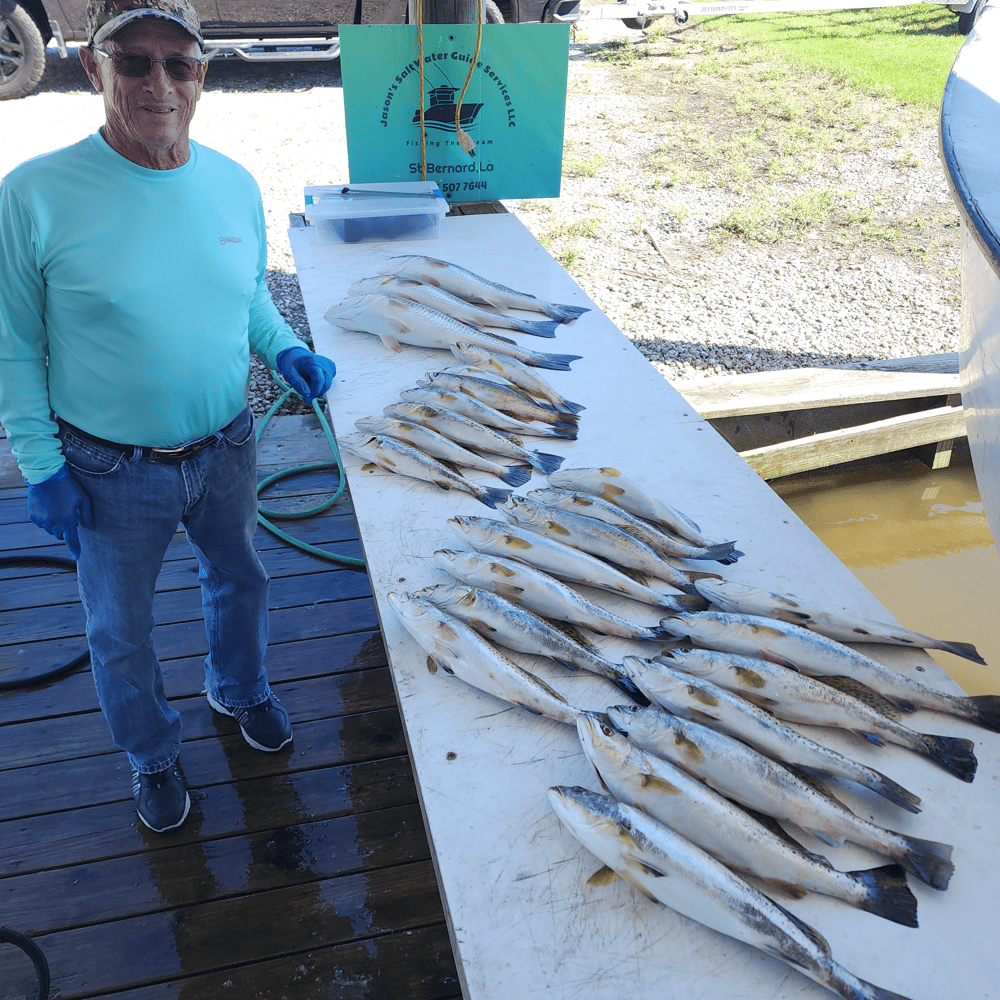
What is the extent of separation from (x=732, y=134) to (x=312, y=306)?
30.0 ft

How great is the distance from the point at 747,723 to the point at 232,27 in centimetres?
1149

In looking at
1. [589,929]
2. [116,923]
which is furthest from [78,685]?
[589,929]

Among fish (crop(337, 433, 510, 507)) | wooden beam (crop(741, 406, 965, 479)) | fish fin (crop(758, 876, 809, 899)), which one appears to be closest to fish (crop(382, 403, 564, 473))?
fish (crop(337, 433, 510, 507))

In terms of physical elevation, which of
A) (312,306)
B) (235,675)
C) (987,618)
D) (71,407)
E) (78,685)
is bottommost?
(987,618)

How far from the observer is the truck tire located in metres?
10.0

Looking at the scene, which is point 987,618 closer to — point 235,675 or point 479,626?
point 479,626

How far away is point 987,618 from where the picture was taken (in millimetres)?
4246

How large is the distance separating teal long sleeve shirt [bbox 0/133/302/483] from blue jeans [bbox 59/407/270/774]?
89 millimetres

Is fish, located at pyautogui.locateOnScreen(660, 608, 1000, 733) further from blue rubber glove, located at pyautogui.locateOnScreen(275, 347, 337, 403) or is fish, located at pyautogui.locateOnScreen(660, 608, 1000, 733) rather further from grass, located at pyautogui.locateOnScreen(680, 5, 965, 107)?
grass, located at pyautogui.locateOnScreen(680, 5, 965, 107)

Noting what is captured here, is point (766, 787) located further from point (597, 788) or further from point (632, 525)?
point (632, 525)

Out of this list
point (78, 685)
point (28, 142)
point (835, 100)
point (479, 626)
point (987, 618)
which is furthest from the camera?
point (835, 100)

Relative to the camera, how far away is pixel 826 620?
195 cm

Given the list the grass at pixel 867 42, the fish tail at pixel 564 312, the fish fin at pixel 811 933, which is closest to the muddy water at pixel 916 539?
the fish tail at pixel 564 312

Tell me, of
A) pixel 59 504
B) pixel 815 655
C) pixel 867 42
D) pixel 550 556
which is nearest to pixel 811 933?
pixel 815 655
